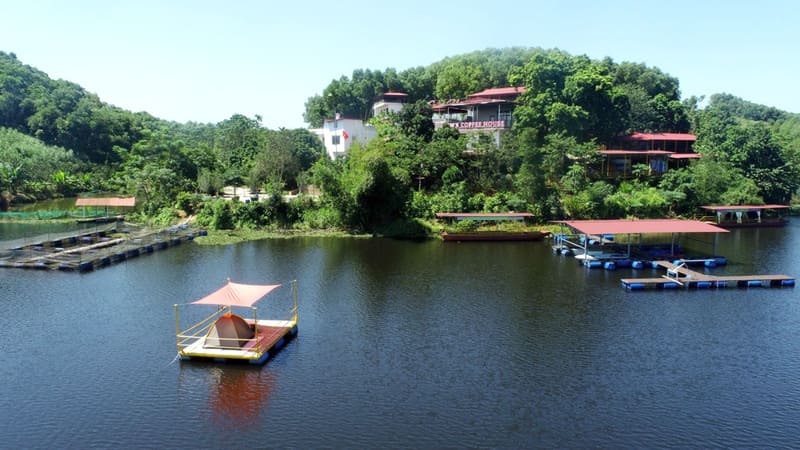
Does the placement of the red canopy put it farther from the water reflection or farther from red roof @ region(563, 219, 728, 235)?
red roof @ region(563, 219, 728, 235)

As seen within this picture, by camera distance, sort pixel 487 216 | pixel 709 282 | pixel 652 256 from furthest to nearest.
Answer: pixel 487 216
pixel 652 256
pixel 709 282

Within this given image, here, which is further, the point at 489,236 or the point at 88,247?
the point at 489,236

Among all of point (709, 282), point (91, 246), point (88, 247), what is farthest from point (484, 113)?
point (88, 247)

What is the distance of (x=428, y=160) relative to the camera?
6962cm

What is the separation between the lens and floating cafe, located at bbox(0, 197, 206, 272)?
44.7m

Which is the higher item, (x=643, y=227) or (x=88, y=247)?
(x=643, y=227)

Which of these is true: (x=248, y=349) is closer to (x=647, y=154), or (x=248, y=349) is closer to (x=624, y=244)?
(x=624, y=244)

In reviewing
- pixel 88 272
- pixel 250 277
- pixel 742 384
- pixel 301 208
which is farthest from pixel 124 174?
pixel 742 384

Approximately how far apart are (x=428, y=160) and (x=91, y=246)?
3913cm

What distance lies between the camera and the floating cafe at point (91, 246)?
44.7 meters

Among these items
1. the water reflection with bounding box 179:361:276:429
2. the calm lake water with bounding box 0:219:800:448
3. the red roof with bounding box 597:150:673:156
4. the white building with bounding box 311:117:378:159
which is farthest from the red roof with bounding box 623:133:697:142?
the water reflection with bounding box 179:361:276:429

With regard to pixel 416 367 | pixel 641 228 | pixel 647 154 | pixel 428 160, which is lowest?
pixel 416 367

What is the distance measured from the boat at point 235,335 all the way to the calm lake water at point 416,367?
2.09 feet

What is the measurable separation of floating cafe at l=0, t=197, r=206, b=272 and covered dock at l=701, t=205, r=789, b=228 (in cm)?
6270
